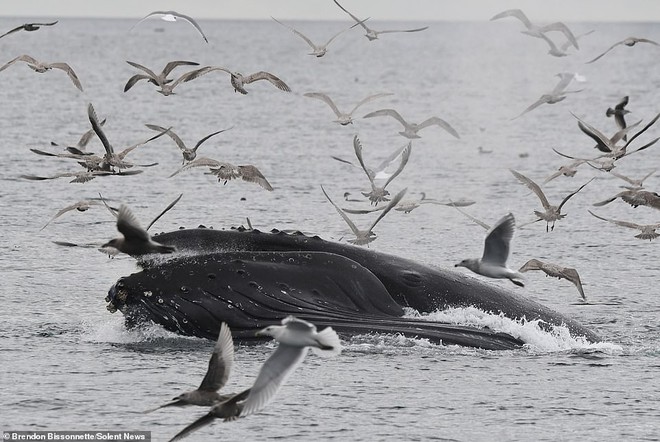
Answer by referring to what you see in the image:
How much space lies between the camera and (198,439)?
12602 mm

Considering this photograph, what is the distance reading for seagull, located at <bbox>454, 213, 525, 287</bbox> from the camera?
15547mm

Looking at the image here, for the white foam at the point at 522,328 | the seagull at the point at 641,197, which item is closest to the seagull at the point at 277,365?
the white foam at the point at 522,328

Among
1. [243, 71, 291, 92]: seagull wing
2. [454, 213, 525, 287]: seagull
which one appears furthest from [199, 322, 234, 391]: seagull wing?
[243, 71, 291, 92]: seagull wing

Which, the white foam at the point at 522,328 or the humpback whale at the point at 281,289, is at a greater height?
the humpback whale at the point at 281,289

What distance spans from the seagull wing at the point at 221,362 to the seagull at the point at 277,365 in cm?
44

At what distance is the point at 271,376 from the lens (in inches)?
426

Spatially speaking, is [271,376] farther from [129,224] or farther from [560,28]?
[560,28]

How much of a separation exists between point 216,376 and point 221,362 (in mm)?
147

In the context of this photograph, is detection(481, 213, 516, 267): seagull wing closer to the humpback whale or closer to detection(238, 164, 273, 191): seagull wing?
the humpback whale

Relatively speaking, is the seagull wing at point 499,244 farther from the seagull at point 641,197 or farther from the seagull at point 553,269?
the seagull at point 641,197

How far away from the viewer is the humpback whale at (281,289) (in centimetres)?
1459

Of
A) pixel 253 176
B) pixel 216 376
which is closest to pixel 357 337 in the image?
pixel 216 376

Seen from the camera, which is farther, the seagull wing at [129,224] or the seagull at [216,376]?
the seagull wing at [129,224]

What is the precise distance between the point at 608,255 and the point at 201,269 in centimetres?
980
